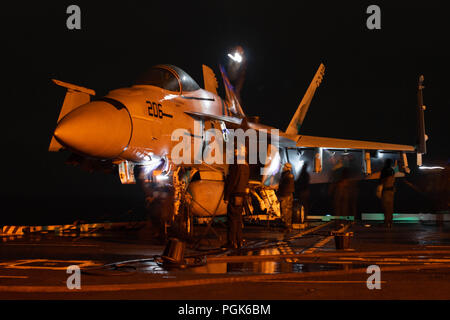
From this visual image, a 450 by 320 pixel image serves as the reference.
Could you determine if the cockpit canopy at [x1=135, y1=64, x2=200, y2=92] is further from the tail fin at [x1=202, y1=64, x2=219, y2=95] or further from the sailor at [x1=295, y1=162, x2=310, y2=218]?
the sailor at [x1=295, y1=162, x2=310, y2=218]

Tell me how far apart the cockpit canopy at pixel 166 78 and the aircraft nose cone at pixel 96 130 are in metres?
1.67

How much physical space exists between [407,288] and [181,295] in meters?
2.27

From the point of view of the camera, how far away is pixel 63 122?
932 cm

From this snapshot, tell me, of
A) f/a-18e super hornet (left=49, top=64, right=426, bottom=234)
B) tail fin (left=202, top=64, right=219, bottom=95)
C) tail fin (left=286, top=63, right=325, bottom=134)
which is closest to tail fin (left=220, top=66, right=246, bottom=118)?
f/a-18e super hornet (left=49, top=64, right=426, bottom=234)

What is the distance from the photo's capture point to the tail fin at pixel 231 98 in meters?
15.0

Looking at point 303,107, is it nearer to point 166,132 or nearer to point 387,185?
point 387,185

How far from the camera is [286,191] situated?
1565cm

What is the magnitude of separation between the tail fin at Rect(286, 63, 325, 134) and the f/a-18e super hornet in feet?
18.5

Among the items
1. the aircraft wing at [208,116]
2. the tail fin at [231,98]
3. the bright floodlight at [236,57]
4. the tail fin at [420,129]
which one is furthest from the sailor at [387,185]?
the aircraft wing at [208,116]

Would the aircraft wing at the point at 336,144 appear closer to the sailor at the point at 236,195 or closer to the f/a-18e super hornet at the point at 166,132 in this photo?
the f/a-18e super hornet at the point at 166,132

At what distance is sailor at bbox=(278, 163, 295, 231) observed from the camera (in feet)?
50.8

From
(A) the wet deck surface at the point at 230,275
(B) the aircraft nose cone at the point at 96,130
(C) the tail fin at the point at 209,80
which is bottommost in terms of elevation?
(A) the wet deck surface at the point at 230,275

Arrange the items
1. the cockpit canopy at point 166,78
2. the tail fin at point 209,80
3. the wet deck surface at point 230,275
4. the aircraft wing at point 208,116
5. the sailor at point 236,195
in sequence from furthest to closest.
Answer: the tail fin at point 209,80 → the aircraft wing at point 208,116 → the cockpit canopy at point 166,78 → the sailor at point 236,195 → the wet deck surface at point 230,275
